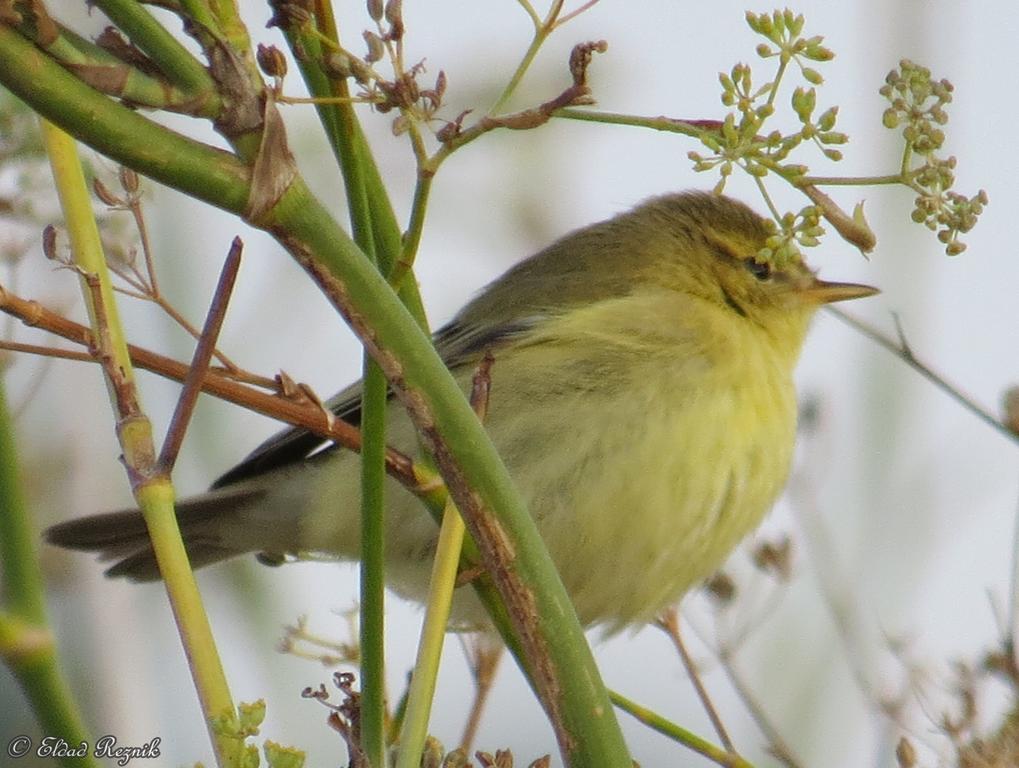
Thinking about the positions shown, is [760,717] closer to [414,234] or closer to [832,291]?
[414,234]

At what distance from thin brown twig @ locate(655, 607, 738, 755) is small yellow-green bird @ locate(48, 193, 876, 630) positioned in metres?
0.33

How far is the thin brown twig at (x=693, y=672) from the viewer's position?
7.30ft

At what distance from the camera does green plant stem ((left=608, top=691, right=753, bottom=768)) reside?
2.10 meters

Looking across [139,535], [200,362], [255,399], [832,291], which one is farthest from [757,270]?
[200,362]

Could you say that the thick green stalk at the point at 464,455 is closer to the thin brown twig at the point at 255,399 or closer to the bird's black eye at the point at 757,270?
the thin brown twig at the point at 255,399

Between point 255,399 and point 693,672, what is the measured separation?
120 centimetres

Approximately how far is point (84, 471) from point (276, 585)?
0.55 m

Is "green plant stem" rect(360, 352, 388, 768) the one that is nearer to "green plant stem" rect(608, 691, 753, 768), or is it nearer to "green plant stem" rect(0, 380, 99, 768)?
"green plant stem" rect(0, 380, 99, 768)

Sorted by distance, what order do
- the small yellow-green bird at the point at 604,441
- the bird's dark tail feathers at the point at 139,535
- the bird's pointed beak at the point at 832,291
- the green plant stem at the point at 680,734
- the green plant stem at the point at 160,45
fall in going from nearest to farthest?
1. the green plant stem at the point at 160,45
2. the green plant stem at the point at 680,734
3. the small yellow-green bird at the point at 604,441
4. the bird's dark tail feathers at the point at 139,535
5. the bird's pointed beak at the point at 832,291

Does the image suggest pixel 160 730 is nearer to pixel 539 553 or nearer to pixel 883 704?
pixel 883 704

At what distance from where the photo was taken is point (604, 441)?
3404 mm

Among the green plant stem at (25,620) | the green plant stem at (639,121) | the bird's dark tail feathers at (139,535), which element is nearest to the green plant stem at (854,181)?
the green plant stem at (639,121)

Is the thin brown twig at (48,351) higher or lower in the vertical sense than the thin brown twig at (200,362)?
higher

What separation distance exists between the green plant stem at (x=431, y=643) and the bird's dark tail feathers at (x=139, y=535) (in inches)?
80.7
